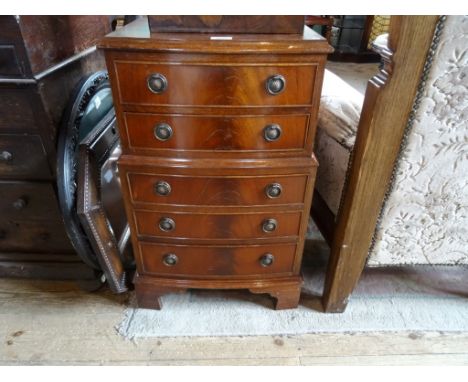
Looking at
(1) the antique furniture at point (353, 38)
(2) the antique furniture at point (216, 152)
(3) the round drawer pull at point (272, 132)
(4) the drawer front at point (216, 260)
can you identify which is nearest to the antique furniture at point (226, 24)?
(2) the antique furniture at point (216, 152)

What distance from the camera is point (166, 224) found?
1.00m

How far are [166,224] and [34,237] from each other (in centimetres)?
57

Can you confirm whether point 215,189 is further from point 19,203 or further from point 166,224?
point 19,203

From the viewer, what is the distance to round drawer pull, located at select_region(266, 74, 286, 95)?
0.77 meters

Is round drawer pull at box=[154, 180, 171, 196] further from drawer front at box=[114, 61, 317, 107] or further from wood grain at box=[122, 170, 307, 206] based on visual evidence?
drawer front at box=[114, 61, 317, 107]

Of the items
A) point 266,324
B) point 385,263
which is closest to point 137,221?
point 266,324

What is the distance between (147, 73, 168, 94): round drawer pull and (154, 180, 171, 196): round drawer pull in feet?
0.84

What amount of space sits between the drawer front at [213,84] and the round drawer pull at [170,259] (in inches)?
20.2

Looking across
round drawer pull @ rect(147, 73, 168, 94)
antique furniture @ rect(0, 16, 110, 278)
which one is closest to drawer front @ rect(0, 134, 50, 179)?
antique furniture @ rect(0, 16, 110, 278)

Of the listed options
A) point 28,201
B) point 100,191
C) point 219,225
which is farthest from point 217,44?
point 28,201

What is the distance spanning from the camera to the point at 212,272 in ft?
3.66

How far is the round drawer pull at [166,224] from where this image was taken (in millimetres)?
1000

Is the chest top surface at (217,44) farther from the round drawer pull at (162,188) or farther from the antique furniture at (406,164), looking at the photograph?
the round drawer pull at (162,188)

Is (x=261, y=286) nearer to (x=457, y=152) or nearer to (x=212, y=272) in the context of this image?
(x=212, y=272)
